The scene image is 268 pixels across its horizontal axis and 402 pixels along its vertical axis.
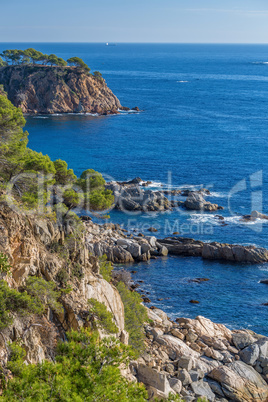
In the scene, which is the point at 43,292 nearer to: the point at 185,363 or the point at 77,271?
the point at 77,271

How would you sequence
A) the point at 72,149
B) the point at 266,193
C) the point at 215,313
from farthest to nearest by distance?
1. the point at 72,149
2. the point at 266,193
3. the point at 215,313

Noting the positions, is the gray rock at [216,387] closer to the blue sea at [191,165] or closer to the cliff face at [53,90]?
the blue sea at [191,165]

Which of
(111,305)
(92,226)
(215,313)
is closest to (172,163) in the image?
(92,226)

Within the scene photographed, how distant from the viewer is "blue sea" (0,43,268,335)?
55.3m

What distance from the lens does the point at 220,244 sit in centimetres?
6588

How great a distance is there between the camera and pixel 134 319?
36.4m

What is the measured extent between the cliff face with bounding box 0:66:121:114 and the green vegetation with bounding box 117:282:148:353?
4801 inches

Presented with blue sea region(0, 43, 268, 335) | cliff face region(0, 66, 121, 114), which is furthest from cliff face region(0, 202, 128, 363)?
cliff face region(0, 66, 121, 114)

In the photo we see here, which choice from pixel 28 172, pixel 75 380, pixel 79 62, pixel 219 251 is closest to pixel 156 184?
pixel 219 251

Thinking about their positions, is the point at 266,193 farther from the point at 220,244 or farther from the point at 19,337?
the point at 19,337

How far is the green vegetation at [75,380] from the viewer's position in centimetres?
1571

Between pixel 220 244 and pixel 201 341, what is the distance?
26.8m

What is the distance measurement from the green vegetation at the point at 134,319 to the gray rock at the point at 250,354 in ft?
29.8

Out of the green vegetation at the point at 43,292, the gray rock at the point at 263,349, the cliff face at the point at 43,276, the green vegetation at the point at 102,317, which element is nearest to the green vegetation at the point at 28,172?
the cliff face at the point at 43,276
